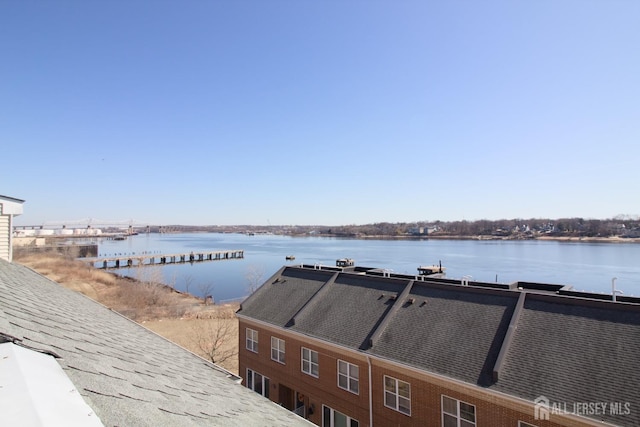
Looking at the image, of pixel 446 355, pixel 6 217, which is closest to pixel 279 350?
pixel 446 355

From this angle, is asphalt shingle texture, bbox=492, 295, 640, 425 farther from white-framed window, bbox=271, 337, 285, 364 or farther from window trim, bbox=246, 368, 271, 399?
window trim, bbox=246, 368, 271, 399

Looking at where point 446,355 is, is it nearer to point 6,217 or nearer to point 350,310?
point 350,310

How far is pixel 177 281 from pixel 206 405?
252ft

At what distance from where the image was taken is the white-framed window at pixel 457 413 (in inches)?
426

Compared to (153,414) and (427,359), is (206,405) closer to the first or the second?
(153,414)

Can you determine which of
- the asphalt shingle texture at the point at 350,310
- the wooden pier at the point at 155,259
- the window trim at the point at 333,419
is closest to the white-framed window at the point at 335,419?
the window trim at the point at 333,419

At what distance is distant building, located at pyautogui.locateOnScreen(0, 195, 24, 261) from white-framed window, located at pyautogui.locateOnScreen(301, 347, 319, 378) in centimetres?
1177

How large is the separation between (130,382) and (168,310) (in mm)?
42335

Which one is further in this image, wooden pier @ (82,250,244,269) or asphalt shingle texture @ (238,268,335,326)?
wooden pier @ (82,250,244,269)

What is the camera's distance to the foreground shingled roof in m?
2.77

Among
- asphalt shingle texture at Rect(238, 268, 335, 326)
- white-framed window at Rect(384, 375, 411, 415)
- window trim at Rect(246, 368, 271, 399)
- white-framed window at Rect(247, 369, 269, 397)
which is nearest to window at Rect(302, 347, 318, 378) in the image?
asphalt shingle texture at Rect(238, 268, 335, 326)

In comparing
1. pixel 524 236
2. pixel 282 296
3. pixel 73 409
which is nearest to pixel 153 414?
pixel 73 409

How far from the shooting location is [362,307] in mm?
15773

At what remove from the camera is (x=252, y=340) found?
61.9 feet
